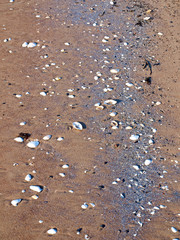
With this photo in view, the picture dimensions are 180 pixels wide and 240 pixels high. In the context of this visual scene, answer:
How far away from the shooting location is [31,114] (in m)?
5.69

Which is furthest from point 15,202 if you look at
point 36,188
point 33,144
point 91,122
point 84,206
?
point 91,122

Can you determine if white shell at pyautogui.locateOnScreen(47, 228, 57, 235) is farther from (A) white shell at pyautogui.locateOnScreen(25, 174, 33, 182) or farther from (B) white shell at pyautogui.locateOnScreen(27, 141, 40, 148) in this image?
(B) white shell at pyautogui.locateOnScreen(27, 141, 40, 148)

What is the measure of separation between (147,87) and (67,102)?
5.74 feet

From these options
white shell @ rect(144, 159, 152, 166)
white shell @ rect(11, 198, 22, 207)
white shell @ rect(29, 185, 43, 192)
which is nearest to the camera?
white shell @ rect(11, 198, 22, 207)

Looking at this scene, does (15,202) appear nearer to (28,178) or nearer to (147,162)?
(28,178)

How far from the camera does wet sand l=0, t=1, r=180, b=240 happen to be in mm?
4027

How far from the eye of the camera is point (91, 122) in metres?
5.52

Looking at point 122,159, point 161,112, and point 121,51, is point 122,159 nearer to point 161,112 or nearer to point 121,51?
point 161,112

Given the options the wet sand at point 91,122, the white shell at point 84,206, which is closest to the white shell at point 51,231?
the wet sand at point 91,122

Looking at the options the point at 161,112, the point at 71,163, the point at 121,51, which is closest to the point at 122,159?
the point at 71,163

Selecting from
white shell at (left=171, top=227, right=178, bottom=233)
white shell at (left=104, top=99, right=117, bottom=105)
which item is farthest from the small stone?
white shell at (left=171, top=227, right=178, bottom=233)

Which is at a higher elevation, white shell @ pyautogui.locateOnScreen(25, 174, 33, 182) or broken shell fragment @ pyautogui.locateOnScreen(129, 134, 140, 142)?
broken shell fragment @ pyautogui.locateOnScreen(129, 134, 140, 142)

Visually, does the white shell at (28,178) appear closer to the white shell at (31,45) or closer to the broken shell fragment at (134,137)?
the broken shell fragment at (134,137)

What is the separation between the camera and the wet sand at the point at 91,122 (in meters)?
4.03
